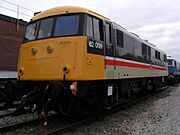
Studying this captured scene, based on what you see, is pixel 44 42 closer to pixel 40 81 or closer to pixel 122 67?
pixel 40 81

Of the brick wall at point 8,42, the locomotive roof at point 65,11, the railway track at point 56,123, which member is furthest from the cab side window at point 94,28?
the brick wall at point 8,42

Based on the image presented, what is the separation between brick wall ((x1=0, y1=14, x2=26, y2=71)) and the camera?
1584 centimetres

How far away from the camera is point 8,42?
16.4 m

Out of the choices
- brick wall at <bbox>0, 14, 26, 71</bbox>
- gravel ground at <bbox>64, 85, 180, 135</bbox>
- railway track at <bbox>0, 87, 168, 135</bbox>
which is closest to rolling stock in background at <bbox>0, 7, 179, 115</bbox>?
railway track at <bbox>0, 87, 168, 135</bbox>

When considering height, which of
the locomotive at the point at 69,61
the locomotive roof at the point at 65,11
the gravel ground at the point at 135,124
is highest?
the locomotive roof at the point at 65,11

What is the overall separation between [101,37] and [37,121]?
3.16 m

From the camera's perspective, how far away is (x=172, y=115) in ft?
30.8

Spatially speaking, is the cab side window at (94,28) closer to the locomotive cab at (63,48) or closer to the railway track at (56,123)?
the locomotive cab at (63,48)

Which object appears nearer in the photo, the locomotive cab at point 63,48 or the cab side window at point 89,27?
the locomotive cab at point 63,48

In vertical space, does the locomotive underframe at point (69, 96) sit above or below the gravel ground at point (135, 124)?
above

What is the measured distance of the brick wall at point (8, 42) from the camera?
52.0 feet

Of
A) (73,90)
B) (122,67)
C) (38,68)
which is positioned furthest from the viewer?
(122,67)

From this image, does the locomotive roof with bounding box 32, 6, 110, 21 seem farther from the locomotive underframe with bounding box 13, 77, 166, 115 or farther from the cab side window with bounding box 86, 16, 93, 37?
the locomotive underframe with bounding box 13, 77, 166, 115

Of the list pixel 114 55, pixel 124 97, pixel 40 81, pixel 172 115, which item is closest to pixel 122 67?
pixel 114 55
